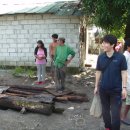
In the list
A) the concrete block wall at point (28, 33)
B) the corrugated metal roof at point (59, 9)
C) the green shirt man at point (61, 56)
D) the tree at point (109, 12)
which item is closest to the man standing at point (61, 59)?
the green shirt man at point (61, 56)

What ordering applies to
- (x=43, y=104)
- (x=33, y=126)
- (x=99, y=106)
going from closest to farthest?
(x=99, y=106)
(x=33, y=126)
(x=43, y=104)

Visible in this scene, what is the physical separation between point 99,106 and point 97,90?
1.11 feet

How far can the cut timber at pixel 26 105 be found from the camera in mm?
7482

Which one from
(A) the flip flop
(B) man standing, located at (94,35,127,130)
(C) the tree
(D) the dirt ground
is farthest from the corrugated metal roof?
(B) man standing, located at (94,35,127,130)

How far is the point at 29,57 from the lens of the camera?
46.6 ft

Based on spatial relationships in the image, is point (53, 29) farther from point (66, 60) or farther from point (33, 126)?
point (33, 126)

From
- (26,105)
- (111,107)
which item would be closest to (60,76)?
(26,105)

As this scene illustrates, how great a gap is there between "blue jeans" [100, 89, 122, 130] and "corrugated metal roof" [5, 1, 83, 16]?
7.35m

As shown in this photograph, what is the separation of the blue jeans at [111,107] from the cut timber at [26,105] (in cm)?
187

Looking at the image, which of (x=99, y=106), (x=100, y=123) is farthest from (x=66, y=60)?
(x=99, y=106)

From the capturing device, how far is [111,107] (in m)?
5.79

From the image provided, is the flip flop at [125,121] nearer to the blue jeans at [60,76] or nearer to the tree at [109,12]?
the blue jeans at [60,76]

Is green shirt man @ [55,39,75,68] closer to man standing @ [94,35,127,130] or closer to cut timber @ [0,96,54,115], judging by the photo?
cut timber @ [0,96,54,115]

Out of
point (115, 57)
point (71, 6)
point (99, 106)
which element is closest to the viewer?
point (115, 57)
